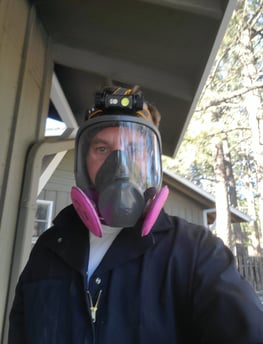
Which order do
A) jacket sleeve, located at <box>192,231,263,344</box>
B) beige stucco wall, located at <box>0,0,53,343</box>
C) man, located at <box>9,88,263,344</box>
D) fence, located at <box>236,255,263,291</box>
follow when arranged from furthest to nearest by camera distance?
fence, located at <box>236,255,263,291</box> < beige stucco wall, located at <box>0,0,53,343</box> < man, located at <box>9,88,263,344</box> < jacket sleeve, located at <box>192,231,263,344</box>

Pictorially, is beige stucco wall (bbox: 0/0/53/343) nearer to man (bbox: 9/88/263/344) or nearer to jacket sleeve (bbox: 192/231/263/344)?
man (bbox: 9/88/263/344)

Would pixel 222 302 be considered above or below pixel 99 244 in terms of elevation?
below

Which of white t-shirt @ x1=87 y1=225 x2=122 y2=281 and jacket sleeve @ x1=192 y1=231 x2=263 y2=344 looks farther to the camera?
white t-shirt @ x1=87 y1=225 x2=122 y2=281

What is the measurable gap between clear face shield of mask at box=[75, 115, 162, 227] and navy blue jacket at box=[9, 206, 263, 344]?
0.10 meters

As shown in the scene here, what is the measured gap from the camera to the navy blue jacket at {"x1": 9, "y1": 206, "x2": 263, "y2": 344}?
851 millimetres

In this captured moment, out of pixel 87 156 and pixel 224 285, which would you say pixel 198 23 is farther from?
pixel 224 285

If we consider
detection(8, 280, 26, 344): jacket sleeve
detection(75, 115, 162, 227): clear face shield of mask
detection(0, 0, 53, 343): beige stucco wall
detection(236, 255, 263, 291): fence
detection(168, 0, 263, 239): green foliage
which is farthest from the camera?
detection(236, 255, 263, 291): fence

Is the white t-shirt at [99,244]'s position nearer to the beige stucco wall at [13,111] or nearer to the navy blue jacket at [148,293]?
the navy blue jacket at [148,293]

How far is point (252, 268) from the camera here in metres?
11.9

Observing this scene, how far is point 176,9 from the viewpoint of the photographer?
6.65ft

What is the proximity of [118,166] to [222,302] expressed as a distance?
0.63m

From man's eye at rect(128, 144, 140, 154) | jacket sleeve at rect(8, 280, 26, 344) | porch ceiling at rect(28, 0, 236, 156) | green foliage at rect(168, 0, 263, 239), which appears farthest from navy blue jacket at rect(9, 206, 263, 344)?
green foliage at rect(168, 0, 263, 239)

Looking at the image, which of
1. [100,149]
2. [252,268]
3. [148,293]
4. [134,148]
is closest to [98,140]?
[100,149]

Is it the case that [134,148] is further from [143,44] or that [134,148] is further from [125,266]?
[143,44]
